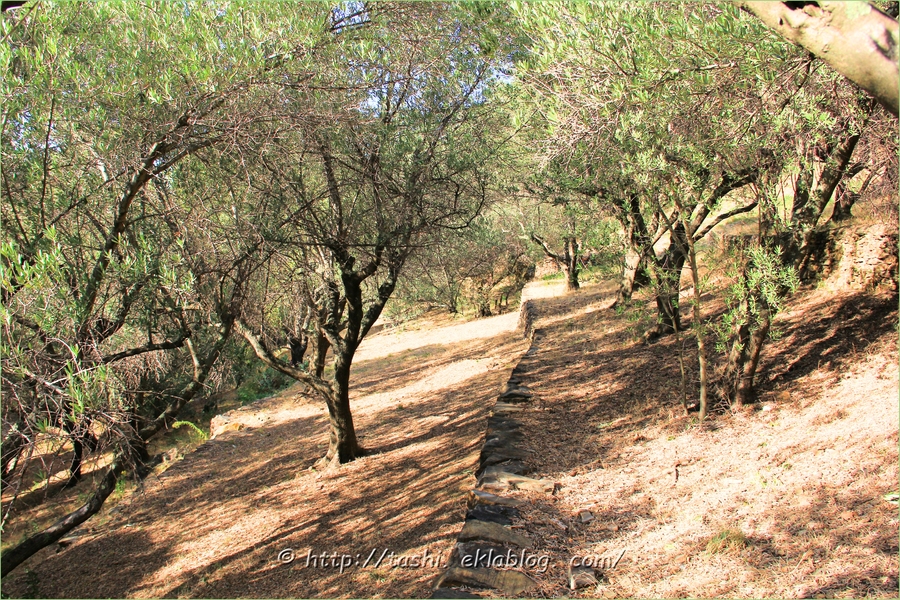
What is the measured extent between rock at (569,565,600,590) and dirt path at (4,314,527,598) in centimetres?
123

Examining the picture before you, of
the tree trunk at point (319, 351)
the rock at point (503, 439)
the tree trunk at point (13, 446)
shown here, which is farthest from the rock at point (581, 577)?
the tree trunk at point (319, 351)

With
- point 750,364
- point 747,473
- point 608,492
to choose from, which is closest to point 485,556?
point 608,492

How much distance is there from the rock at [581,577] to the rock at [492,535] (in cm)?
49

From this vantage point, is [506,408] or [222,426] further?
[222,426]

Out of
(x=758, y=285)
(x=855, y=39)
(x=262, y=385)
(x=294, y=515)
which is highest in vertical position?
(x=855, y=39)

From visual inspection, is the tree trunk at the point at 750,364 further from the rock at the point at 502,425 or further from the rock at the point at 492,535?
the rock at the point at 492,535

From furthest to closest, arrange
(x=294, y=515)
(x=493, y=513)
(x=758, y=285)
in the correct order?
(x=294, y=515) < (x=758, y=285) < (x=493, y=513)

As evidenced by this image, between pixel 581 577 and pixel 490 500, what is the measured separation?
4.91 feet

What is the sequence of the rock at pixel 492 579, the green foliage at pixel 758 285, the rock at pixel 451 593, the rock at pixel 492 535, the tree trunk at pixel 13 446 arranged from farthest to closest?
the green foliage at pixel 758 285
the rock at pixel 492 535
the rock at pixel 492 579
the rock at pixel 451 593
the tree trunk at pixel 13 446

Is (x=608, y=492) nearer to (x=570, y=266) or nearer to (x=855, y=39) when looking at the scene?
(x=855, y=39)

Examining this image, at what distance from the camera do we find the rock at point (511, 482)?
6418mm

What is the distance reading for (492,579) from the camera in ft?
15.0

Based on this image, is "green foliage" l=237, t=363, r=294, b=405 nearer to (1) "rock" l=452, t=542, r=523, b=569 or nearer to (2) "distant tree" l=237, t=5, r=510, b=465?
(2) "distant tree" l=237, t=5, r=510, b=465

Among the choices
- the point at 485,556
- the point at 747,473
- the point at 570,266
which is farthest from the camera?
the point at 570,266
